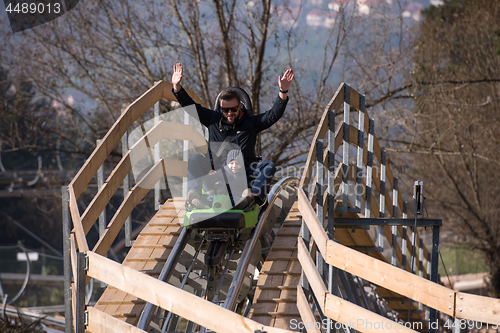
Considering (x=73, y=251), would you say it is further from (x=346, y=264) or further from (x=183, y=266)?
(x=346, y=264)

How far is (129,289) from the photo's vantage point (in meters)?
3.04

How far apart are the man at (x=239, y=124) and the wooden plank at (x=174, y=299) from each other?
1.91 m

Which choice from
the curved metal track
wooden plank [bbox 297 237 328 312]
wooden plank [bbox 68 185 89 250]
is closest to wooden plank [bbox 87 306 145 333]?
wooden plank [bbox 68 185 89 250]

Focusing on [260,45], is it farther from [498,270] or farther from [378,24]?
[498,270]

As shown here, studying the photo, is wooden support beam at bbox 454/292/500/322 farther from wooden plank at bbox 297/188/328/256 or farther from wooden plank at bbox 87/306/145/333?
wooden plank at bbox 87/306/145/333

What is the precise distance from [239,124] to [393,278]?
289 centimetres

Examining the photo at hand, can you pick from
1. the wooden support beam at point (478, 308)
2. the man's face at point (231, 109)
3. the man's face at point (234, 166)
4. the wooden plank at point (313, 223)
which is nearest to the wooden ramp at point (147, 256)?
the man's face at point (234, 166)

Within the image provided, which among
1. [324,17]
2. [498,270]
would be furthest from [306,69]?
[498,270]

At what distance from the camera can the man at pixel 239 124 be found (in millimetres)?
5055

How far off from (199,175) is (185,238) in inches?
26.0

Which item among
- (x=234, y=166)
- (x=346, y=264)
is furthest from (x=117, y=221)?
(x=346, y=264)

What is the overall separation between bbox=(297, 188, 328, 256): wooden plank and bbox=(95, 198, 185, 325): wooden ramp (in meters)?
1.71

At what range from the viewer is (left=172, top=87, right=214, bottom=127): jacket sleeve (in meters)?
5.39

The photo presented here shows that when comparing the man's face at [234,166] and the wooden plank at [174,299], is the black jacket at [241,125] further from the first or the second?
the wooden plank at [174,299]
